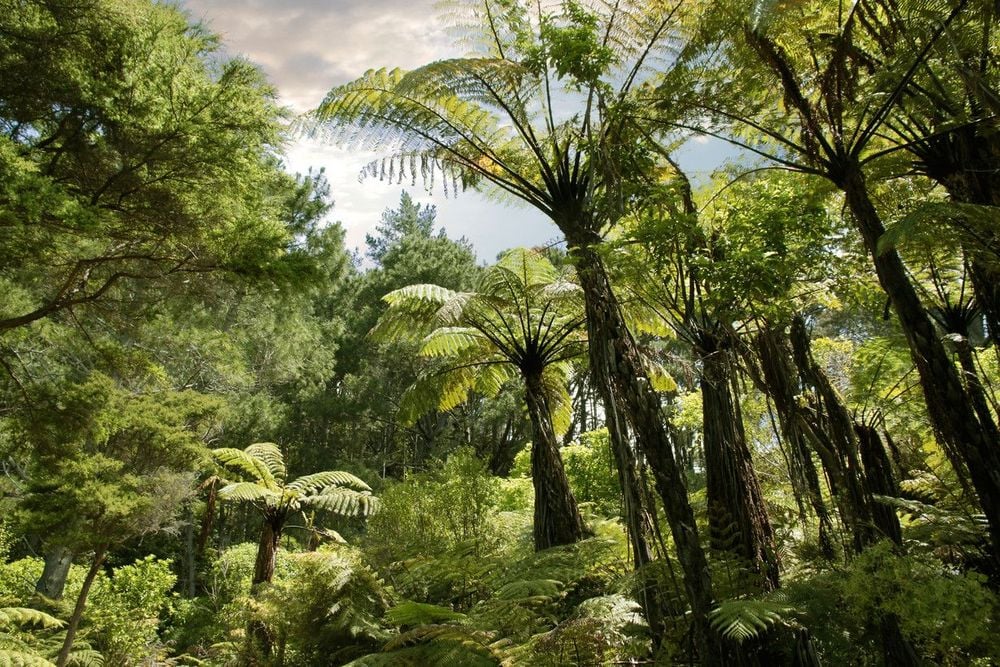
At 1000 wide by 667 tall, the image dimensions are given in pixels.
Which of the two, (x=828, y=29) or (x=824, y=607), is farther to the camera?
(x=828, y=29)

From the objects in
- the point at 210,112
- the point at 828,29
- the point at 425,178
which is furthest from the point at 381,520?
the point at 828,29

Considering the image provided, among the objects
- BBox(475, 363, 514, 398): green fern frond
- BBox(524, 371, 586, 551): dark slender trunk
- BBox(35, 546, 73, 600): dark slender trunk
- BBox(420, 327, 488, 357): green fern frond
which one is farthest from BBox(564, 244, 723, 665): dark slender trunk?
BBox(35, 546, 73, 600): dark slender trunk

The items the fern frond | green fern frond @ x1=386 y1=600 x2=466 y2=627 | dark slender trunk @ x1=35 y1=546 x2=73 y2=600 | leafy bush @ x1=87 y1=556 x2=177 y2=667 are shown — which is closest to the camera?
green fern frond @ x1=386 y1=600 x2=466 y2=627

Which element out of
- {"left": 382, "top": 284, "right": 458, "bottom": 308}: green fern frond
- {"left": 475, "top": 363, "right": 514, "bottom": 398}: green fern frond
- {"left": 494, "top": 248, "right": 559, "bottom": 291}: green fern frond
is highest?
{"left": 494, "top": 248, "right": 559, "bottom": 291}: green fern frond

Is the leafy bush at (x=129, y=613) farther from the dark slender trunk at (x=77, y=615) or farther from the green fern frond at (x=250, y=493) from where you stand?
the green fern frond at (x=250, y=493)

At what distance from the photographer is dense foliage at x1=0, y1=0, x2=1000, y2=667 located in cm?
292

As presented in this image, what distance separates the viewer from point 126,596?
336 inches

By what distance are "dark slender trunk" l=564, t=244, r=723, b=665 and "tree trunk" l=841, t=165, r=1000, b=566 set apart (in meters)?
1.18

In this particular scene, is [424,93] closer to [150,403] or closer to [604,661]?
[604,661]

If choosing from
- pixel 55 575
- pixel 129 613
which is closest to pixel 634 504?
pixel 129 613

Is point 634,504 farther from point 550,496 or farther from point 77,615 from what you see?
point 77,615

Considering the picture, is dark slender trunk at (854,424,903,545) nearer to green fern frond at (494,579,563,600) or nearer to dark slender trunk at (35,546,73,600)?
green fern frond at (494,579,563,600)

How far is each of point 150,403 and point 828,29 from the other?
26.7 ft

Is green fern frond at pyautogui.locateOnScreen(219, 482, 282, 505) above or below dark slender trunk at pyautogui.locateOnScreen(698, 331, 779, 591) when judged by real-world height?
above
